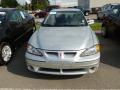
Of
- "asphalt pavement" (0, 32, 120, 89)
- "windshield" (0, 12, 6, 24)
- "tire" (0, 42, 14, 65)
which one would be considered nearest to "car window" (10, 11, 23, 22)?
"windshield" (0, 12, 6, 24)

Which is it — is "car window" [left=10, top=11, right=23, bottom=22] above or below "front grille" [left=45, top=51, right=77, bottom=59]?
above

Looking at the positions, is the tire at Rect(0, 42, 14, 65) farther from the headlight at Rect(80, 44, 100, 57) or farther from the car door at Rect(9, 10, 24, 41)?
the headlight at Rect(80, 44, 100, 57)

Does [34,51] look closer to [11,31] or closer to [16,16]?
[11,31]

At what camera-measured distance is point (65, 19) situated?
8070mm

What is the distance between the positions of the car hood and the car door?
1.17m

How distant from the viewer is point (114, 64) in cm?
754

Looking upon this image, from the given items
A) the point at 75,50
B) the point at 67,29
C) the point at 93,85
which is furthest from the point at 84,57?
the point at 67,29

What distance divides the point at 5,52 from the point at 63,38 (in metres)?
1.87

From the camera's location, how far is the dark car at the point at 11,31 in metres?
7.53

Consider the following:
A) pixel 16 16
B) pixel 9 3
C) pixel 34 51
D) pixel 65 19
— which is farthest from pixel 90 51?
pixel 9 3

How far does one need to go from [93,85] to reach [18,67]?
7.77 feet

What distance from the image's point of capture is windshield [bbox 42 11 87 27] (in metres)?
7.92

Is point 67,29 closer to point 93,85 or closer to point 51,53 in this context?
point 51,53

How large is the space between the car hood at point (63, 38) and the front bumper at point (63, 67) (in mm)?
368
